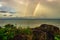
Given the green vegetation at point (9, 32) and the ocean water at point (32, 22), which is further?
the ocean water at point (32, 22)

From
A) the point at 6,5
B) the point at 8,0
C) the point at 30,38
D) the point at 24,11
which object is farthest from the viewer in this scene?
the point at 24,11

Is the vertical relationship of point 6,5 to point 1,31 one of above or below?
above

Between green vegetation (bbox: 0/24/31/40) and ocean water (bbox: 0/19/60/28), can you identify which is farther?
ocean water (bbox: 0/19/60/28)

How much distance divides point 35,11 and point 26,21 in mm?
630

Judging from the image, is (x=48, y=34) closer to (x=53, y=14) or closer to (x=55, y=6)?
(x=55, y=6)

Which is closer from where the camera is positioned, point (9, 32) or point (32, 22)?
point (9, 32)

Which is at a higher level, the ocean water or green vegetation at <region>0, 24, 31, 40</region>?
the ocean water

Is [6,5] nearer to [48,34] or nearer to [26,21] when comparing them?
[26,21]

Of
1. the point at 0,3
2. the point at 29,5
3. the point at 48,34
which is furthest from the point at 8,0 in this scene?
the point at 48,34

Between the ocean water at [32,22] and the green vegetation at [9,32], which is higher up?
the ocean water at [32,22]

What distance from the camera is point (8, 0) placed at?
2.31m

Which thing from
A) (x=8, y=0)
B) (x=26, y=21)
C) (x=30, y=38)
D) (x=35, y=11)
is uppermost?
(x=8, y=0)

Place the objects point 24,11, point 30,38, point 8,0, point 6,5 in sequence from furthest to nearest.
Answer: point 24,11 → point 6,5 → point 8,0 → point 30,38

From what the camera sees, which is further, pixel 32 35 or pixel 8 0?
pixel 8 0
